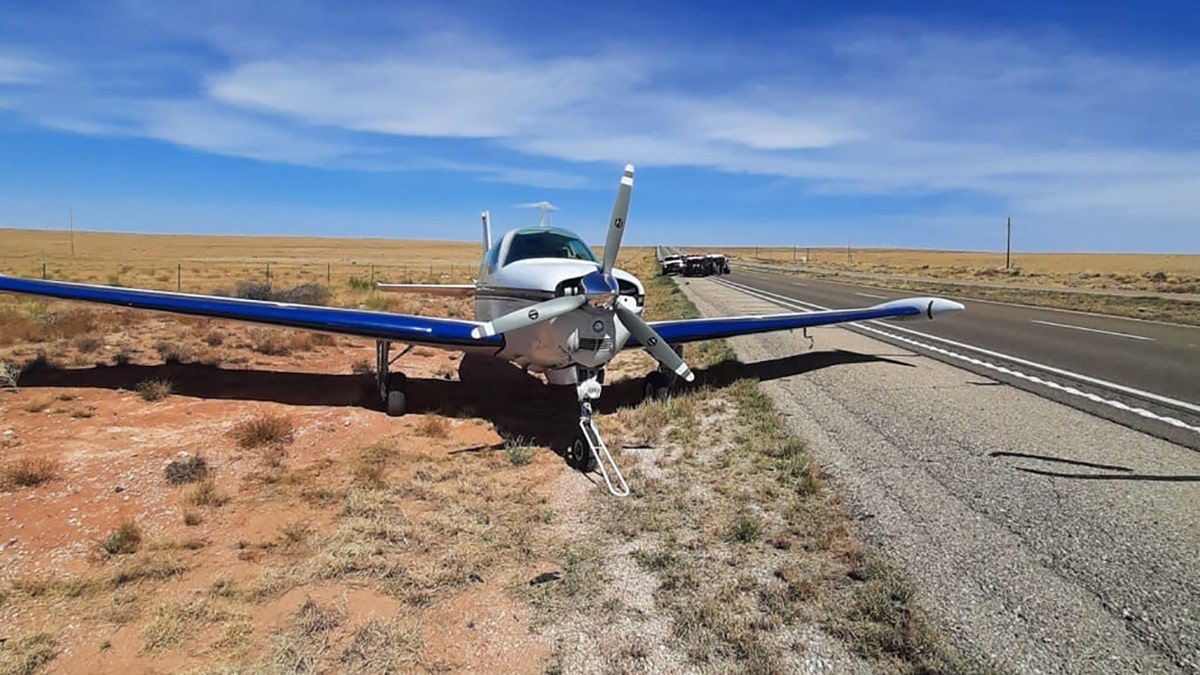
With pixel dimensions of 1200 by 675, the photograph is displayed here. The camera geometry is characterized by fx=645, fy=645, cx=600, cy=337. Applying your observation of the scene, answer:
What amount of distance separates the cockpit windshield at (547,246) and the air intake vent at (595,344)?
1.86 metres

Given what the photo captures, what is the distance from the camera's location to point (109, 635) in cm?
421

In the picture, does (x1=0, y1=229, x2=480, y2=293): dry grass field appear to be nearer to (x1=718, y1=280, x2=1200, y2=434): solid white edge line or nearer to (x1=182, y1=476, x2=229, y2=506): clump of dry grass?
(x1=182, y1=476, x2=229, y2=506): clump of dry grass

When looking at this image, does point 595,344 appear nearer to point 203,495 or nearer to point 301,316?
point 203,495

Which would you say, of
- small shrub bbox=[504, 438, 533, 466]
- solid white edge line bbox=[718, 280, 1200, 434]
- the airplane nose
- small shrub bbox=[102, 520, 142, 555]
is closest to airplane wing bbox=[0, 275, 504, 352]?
small shrub bbox=[504, 438, 533, 466]

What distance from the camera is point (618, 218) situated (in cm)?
761

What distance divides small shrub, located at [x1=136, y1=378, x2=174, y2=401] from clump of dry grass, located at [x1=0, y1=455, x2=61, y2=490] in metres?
3.32

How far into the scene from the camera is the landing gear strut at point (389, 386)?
10.3 meters

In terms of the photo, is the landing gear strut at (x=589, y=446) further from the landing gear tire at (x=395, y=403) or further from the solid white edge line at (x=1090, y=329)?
the solid white edge line at (x=1090, y=329)

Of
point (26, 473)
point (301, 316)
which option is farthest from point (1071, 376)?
point (26, 473)

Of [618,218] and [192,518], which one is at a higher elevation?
[618,218]

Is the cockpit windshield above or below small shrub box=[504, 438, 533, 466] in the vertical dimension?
above

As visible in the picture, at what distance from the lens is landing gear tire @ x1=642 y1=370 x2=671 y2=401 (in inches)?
419

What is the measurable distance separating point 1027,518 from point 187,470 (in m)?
8.41

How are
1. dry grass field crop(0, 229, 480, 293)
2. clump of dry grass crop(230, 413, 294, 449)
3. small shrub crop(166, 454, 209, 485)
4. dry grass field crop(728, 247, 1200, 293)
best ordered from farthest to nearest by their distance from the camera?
dry grass field crop(728, 247, 1200, 293), dry grass field crop(0, 229, 480, 293), clump of dry grass crop(230, 413, 294, 449), small shrub crop(166, 454, 209, 485)
